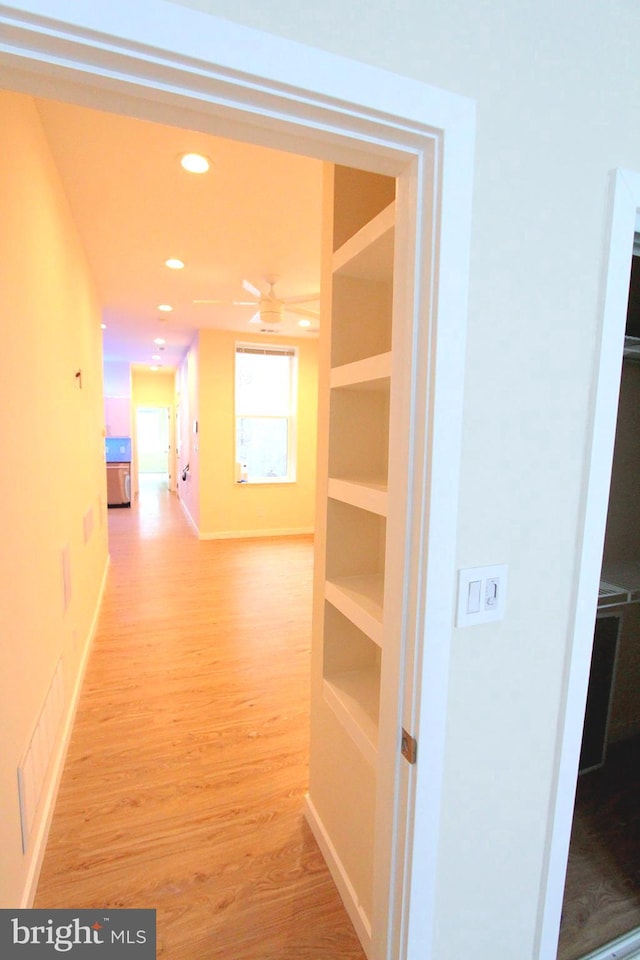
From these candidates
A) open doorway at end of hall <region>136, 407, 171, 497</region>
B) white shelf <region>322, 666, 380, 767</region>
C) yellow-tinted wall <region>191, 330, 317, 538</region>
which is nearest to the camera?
white shelf <region>322, 666, 380, 767</region>

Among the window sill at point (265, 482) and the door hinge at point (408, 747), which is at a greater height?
the door hinge at point (408, 747)

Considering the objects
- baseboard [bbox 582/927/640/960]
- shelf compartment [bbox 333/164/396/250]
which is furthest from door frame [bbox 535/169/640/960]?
shelf compartment [bbox 333/164/396/250]

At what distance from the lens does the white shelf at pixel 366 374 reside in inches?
44.3

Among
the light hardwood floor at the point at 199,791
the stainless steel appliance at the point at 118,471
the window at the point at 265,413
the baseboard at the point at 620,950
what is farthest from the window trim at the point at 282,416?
the baseboard at the point at 620,950

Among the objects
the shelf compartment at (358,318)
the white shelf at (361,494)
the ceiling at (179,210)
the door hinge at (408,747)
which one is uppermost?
the ceiling at (179,210)

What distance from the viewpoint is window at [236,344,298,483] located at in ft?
20.3

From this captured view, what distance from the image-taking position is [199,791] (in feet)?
6.30

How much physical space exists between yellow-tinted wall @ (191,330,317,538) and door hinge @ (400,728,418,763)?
5328 millimetres

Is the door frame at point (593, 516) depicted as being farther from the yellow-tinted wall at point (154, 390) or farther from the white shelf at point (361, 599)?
the yellow-tinted wall at point (154, 390)

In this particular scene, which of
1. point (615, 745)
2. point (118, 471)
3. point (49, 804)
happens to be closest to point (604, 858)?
point (615, 745)

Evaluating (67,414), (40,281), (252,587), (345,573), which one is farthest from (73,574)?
(252,587)

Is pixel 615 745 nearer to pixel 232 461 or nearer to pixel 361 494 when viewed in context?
pixel 361 494

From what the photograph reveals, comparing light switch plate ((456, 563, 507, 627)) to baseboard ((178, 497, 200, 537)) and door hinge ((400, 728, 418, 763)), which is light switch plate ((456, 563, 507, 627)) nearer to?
door hinge ((400, 728, 418, 763))

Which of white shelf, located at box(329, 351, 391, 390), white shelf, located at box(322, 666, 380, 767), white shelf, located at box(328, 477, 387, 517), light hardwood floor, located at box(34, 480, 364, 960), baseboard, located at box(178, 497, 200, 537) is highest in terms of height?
white shelf, located at box(329, 351, 391, 390)
